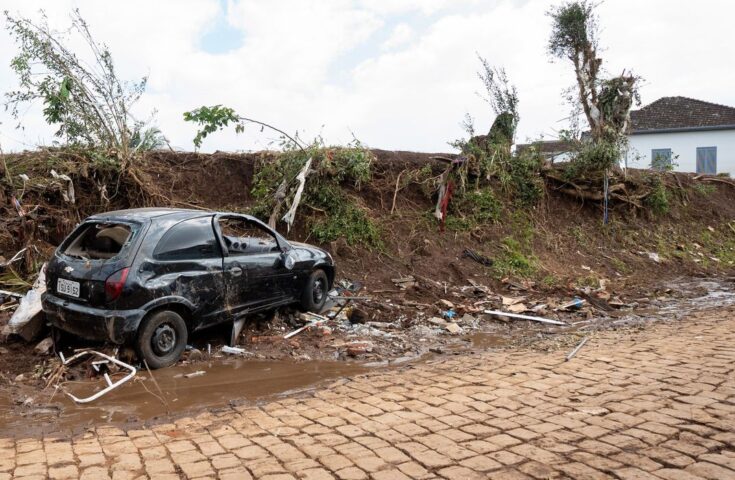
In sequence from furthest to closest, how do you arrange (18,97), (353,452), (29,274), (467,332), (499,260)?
(499,260) → (18,97) → (29,274) → (467,332) → (353,452)

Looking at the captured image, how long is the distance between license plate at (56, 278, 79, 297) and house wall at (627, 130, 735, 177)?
3291 cm

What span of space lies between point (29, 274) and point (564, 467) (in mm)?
8325

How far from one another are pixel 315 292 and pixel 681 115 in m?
35.2

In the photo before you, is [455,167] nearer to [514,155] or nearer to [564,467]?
[514,155]

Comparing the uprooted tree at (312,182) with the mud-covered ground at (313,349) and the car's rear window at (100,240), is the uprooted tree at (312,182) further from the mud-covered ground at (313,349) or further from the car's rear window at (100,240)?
the car's rear window at (100,240)

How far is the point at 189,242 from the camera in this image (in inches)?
238

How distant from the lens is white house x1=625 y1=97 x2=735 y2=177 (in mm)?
32656

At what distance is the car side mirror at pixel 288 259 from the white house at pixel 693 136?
97.1ft

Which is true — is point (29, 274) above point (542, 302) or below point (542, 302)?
above

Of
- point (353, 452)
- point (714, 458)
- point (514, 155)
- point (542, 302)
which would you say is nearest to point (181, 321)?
point (353, 452)

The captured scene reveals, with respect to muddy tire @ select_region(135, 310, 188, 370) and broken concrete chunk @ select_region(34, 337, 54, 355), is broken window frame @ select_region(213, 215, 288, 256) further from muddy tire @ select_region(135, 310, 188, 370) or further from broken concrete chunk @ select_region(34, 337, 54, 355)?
broken concrete chunk @ select_region(34, 337, 54, 355)

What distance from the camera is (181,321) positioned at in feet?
19.1

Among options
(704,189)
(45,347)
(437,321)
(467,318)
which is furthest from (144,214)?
(704,189)

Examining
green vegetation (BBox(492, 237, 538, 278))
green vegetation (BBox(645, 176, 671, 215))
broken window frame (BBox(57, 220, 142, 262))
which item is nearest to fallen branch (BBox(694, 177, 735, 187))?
green vegetation (BBox(645, 176, 671, 215))
